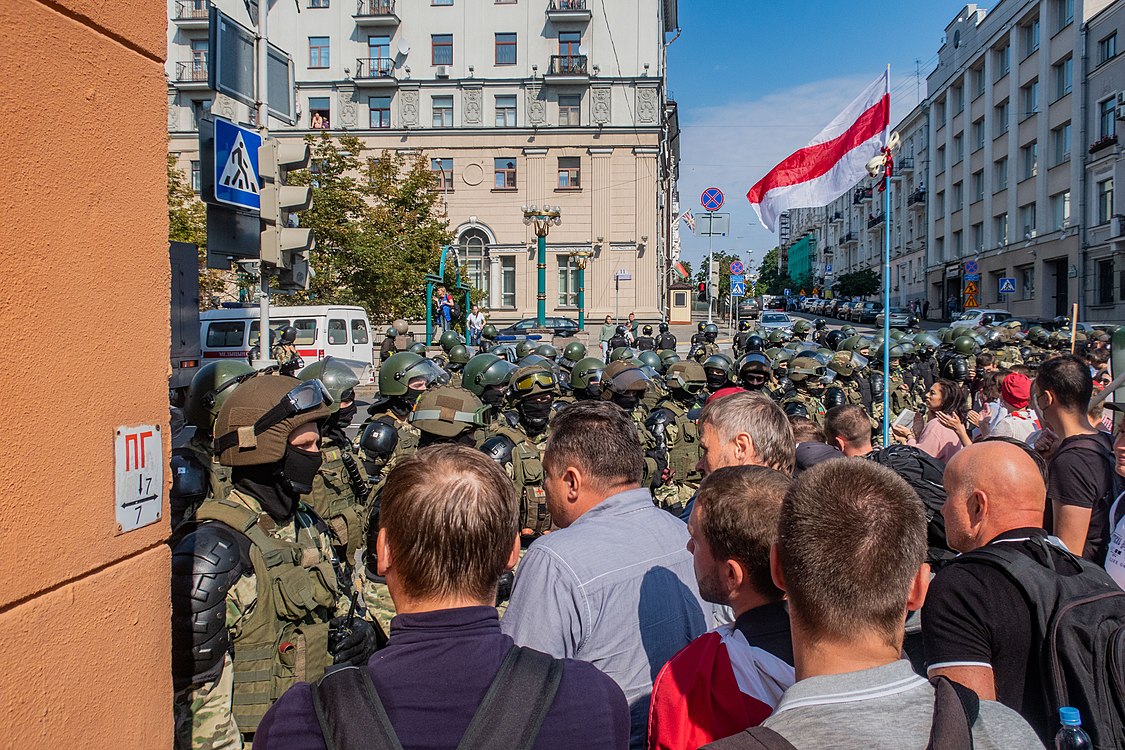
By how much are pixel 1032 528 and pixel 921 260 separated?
63411 millimetres

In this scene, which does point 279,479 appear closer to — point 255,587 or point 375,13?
point 255,587

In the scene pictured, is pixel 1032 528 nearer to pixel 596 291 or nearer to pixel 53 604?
pixel 53 604

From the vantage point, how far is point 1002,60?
46.3 meters

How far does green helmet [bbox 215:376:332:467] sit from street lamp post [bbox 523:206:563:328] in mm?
32385

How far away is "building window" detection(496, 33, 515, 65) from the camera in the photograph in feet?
141

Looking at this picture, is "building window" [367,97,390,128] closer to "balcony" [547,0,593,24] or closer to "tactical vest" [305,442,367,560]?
"balcony" [547,0,593,24]

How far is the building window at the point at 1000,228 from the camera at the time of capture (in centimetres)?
4641

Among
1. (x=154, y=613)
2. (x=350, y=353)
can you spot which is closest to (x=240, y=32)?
(x=154, y=613)

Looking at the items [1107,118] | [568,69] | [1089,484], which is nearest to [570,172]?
[568,69]

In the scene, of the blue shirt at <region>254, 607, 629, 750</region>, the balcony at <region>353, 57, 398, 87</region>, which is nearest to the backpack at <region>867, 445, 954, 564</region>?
the blue shirt at <region>254, 607, 629, 750</region>

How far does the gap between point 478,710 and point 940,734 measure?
0.90 meters

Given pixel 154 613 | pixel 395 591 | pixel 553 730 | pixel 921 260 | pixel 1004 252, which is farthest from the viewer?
pixel 921 260

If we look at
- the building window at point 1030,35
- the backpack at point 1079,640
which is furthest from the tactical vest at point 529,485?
the building window at point 1030,35

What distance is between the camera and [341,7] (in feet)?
140
